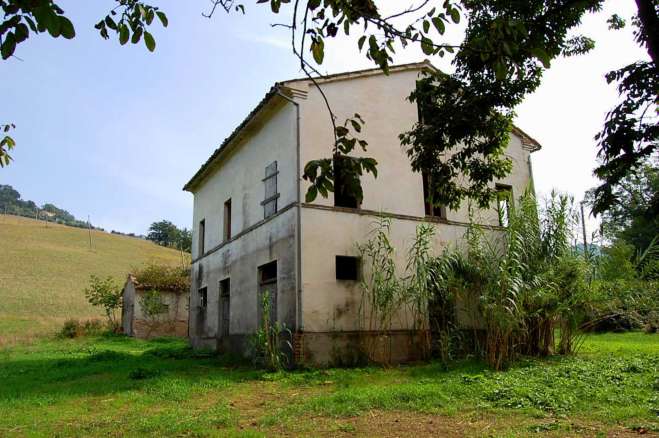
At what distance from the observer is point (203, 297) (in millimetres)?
19547

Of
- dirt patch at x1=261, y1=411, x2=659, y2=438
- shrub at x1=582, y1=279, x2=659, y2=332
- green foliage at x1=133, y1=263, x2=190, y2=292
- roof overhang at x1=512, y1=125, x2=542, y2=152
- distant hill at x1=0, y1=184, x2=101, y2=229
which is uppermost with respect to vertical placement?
distant hill at x1=0, y1=184, x2=101, y2=229

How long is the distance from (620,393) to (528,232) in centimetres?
484

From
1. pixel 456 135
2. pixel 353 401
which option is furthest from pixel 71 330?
pixel 456 135

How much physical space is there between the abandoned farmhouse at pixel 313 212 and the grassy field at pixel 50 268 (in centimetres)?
1542

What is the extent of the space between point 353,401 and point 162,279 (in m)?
23.1

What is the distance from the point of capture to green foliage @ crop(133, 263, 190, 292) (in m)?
28.7

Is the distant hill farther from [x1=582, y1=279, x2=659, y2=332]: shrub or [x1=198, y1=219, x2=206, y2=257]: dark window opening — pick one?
[x1=582, y1=279, x2=659, y2=332]: shrub

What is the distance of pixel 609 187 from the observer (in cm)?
495

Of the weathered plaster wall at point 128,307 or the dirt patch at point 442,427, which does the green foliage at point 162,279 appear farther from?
the dirt patch at point 442,427

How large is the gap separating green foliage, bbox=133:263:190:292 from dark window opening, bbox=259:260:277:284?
52.6 feet

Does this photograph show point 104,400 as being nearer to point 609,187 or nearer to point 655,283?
point 609,187

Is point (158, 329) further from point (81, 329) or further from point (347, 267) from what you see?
point (347, 267)

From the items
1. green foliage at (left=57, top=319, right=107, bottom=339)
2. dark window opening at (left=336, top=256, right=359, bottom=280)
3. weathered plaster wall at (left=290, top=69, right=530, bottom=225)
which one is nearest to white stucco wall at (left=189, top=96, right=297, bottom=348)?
weathered plaster wall at (left=290, top=69, right=530, bottom=225)

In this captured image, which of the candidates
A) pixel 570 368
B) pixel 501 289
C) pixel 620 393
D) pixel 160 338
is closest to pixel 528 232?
pixel 501 289
